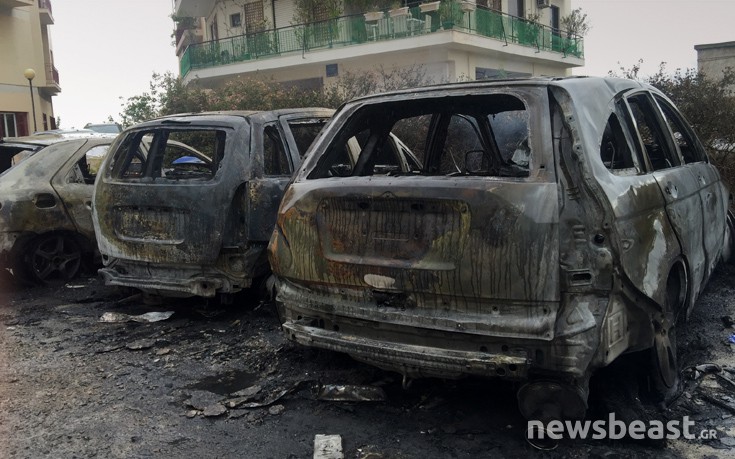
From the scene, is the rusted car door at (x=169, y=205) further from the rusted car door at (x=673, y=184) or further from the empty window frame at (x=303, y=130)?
the rusted car door at (x=673, y=184)

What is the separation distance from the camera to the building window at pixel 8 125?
94.3 ft

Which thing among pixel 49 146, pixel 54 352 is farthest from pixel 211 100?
pixel 54 352

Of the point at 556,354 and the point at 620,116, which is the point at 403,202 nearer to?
the point at 556,354

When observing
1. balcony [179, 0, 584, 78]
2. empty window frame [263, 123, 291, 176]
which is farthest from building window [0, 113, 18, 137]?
empty window frame [263, 123, 291, 176]

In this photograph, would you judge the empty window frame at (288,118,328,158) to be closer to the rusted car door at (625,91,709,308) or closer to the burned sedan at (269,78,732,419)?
the burned sedan at (269,78,732,419)

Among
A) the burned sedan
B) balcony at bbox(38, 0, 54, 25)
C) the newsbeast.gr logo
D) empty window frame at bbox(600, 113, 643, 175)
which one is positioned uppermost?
balcony at bbox(38, 0, 54, 25)

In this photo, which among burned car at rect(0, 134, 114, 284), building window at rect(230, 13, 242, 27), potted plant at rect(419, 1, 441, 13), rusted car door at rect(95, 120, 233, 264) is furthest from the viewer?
building window at rect(230, 13, 242, 27)

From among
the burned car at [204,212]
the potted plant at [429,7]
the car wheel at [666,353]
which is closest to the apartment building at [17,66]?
the potted plant at [429,7]

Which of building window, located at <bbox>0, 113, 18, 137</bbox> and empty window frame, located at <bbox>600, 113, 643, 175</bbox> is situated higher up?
building window, located at <bbox>0, 113, 18, 137</bbox>

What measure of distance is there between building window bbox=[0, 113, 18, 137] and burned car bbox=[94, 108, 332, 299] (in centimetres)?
2681

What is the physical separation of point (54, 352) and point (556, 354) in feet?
12.7

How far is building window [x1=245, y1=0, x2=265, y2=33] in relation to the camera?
1070 inches

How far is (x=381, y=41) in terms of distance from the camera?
22.4 meters

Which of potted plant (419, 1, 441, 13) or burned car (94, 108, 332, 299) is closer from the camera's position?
burned car (94, 108, 332, 299)
